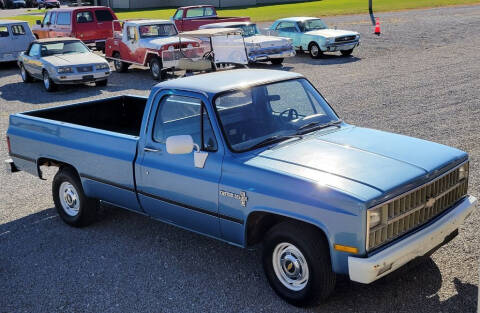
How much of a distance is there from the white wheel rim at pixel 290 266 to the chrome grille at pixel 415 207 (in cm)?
67

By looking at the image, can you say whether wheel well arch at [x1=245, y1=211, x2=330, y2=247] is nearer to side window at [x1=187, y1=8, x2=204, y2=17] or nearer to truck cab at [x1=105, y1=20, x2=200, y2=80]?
truck cab at [x1=105, y1=20, x2=200, y2=80]

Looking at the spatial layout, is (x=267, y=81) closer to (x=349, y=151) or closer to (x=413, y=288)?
(x=349, y=151)

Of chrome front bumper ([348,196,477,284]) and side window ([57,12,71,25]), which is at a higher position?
side window ([57,12,71,25])

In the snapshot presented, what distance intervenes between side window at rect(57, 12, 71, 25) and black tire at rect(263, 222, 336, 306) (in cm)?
2083

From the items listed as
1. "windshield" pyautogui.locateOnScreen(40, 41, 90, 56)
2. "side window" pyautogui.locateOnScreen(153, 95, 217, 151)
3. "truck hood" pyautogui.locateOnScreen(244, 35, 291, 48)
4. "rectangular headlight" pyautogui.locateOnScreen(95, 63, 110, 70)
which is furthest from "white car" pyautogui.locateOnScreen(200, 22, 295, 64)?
"side window" pyautogui.locateOnScreen(153, 95, 217, 151)

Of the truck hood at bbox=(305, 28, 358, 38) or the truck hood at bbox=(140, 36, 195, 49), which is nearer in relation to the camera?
the truck hood at bbox=(140, 36, 195, 49)

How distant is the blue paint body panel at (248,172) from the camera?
4527mm

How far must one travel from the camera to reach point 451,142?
Answer: 9.95 metres

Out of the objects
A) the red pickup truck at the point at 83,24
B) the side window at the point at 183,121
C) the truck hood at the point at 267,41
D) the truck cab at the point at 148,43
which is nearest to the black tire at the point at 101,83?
the truck cab at the point at 148,43

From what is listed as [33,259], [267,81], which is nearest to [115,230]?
[33,259]

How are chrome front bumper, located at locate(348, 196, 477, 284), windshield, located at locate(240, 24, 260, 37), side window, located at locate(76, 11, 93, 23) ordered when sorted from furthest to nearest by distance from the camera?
side window, located at locate(76, 11, 93, 23) → windshield, located at locate(240, 24, 260, 37) → chrome front bumper, located at locate(348, 196, 477, 284)

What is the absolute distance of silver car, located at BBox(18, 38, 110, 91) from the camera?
17.1 metres

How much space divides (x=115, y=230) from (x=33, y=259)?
1060 mm

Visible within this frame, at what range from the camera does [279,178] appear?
4.84 metres
